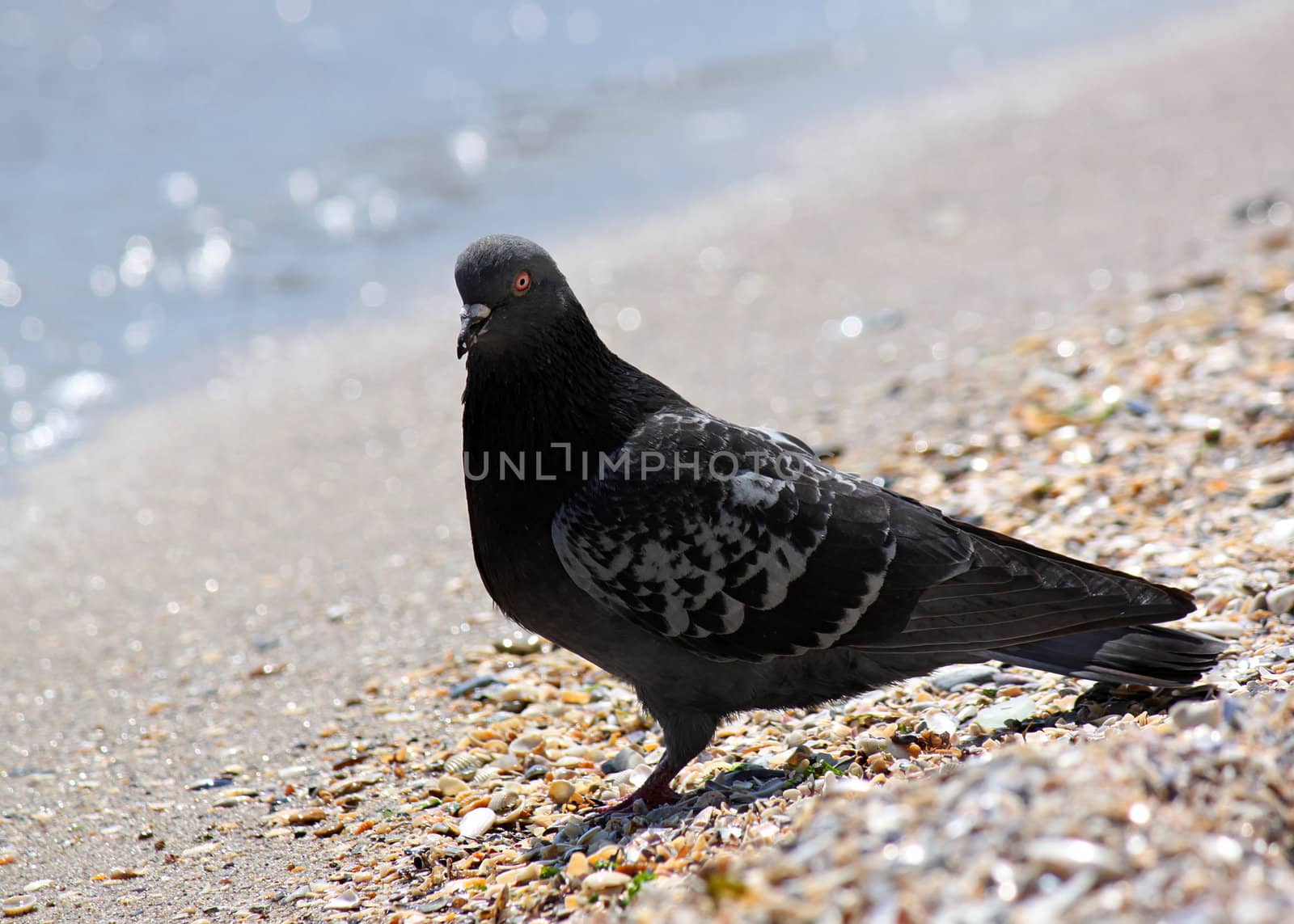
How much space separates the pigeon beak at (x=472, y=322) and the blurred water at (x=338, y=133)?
5.39m

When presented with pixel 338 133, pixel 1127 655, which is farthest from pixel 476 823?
pixel 338 133

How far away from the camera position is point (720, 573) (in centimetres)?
429

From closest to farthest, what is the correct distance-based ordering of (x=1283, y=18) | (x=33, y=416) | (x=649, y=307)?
(x=33, y=416) → (x=649, y=307) → (x=1283, y=18)

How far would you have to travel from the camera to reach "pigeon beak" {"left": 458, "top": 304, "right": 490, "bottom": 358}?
4406 millimetres

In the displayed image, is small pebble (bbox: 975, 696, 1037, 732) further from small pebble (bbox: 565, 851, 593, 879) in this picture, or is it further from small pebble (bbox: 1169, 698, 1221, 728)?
Result: small pebble (bbox: 565, 851, 593, 879)

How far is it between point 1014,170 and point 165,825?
9.99 m

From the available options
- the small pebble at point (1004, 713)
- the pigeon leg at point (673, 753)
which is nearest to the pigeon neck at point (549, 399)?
the pigeon leg at point (673, 753)

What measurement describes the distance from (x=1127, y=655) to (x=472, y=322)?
2.46 metres

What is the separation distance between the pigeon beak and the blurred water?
5.39 metres

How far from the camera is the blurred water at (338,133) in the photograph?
11.1 m

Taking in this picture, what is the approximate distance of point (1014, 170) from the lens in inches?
483

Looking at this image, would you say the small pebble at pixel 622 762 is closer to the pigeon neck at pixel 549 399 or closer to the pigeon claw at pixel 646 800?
the pigeon claw at pixel 646 800

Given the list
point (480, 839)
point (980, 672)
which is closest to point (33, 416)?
point (480, 839)

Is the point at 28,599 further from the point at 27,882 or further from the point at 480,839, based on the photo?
the point at 480,839
